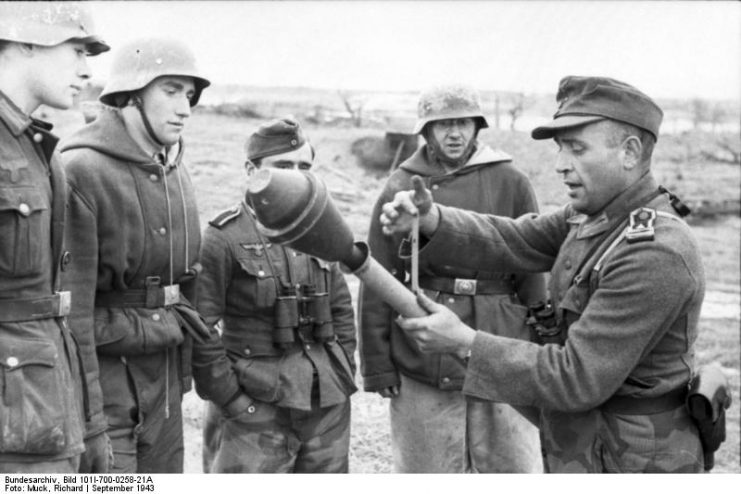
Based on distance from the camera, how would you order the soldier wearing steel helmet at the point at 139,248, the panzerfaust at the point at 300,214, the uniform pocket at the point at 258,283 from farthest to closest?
the uniform pocket at the point at 258,283
the soldier wearing steel helmet at the point at 139,248
the panzerfaust at the point at 300,214

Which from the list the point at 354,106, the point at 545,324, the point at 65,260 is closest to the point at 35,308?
the point at 65,260

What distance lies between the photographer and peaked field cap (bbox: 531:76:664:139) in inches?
139

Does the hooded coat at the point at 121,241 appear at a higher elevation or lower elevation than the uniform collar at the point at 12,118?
lower

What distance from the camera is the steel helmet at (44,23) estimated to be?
11.0 ft

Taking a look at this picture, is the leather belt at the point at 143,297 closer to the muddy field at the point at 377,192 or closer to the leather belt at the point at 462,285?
the leather belt at the point at 462,285

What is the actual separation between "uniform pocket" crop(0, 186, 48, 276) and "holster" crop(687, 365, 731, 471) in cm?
252

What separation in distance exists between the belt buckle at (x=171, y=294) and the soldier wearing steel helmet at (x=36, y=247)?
72cm

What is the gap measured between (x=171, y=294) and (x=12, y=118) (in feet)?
4.00

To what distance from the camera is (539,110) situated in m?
24.0

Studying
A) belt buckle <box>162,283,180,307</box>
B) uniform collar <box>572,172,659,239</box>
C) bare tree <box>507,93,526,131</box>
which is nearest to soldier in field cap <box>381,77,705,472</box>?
uniform collar <box>572,172,659,239</box>

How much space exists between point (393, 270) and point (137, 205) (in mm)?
1510

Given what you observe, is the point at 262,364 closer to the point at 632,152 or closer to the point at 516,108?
the point at 632,152

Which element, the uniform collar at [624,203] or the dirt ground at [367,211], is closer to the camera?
the uniform collar at [624,203]

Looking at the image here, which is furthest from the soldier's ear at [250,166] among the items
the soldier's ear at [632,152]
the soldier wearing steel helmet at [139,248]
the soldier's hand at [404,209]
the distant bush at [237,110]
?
the distant bush at [237,110]
